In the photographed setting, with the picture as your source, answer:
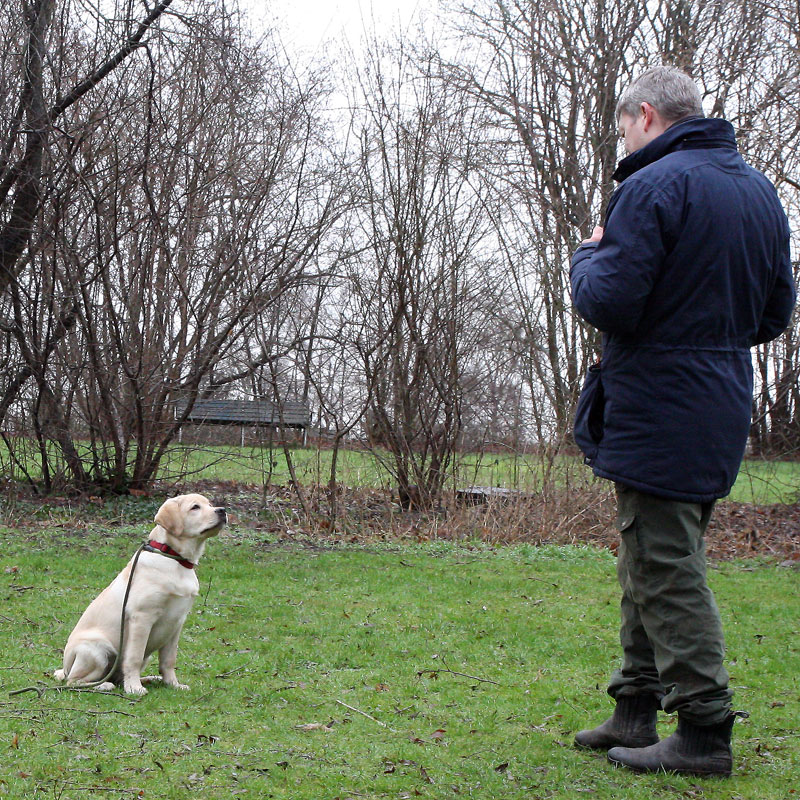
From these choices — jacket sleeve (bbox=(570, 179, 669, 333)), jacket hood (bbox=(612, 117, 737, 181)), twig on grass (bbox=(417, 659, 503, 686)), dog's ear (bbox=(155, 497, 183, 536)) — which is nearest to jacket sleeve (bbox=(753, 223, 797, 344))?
jacket hood (bbox=(612, 117, 737, 181))

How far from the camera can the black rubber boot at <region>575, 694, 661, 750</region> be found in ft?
12.0

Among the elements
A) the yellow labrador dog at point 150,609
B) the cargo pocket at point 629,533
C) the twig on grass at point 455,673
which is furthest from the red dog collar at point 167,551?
the cargo pocket at point 629,533

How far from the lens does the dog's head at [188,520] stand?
481 centimetres

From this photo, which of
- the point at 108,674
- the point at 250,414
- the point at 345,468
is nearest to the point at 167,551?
the point at 108,674

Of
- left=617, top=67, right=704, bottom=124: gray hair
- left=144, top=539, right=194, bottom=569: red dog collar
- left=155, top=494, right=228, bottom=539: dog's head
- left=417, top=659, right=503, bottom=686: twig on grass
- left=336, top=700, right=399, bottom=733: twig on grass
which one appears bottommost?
left=417, top=659, right=503, bottom=686: twig on grass

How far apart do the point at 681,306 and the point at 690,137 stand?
2.06 feet

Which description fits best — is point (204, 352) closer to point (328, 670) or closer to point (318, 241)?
point (318, 241)

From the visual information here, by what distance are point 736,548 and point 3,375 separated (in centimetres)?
916

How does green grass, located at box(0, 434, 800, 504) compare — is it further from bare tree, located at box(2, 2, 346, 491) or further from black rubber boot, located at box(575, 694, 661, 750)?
black rubber boot, located at box(575, 694, 661, 750)

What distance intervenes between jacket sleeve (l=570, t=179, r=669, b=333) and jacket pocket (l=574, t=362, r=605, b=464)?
11.5 inches

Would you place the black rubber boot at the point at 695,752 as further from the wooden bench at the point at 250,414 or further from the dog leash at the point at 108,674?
the wooden bench at the point at 250,414

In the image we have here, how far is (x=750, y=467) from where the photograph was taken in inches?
568

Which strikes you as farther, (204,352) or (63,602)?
(204,352)

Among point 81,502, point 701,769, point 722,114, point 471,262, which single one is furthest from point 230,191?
point 701,769
